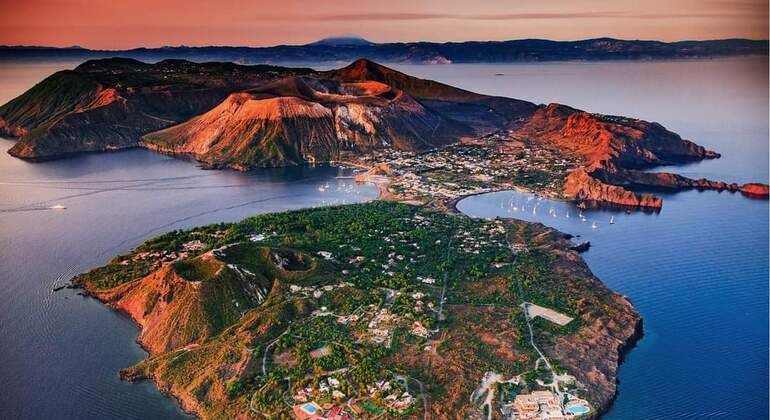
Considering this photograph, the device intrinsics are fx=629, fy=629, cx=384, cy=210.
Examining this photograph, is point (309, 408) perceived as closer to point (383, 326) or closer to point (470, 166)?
point (383, 326)

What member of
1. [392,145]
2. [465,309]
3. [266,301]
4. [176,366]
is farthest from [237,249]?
[392,145]

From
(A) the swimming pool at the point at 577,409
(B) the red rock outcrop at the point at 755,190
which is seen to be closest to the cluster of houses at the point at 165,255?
(A) the swimming pool at the point at 577,409

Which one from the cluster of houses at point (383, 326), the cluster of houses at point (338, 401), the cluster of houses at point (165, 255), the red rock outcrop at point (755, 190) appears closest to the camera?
the cluster of houses at point (338, 401)

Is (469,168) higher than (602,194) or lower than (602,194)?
Result: lower

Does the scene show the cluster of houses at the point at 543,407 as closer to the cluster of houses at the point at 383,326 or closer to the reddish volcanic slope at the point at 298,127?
the cluster of houses at the point at 383,326

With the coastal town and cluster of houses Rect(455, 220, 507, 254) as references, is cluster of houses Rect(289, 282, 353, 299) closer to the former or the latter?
cluster of houses Rect(455, 220, 507, 254)

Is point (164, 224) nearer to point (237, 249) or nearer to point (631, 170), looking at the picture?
point (237, 249)

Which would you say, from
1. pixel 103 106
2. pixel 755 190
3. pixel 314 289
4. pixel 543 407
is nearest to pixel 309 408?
pixel 543 407

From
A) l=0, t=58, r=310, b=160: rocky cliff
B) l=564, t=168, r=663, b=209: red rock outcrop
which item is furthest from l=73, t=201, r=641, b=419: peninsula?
l=0, t=58, r=310, b=160: rocky cliff
